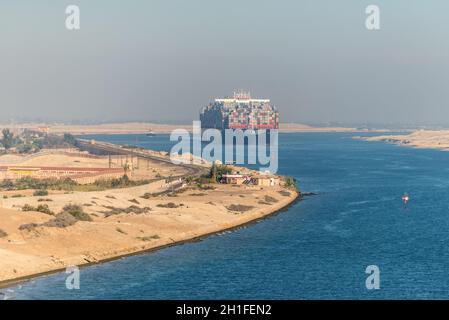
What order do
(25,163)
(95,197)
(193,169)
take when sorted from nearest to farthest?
1. (95,197)
2. (193,169)
3. (25,163)

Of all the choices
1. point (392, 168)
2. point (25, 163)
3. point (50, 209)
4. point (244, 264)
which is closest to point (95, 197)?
A: point (50, 209)

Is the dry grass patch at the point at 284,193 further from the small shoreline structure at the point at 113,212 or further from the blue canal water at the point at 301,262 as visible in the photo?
the blue canal water at the point at 301,262

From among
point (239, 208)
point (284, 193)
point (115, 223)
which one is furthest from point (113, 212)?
point (284, 193)

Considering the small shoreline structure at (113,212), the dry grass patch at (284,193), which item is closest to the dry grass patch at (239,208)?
the small shoreline structure at (113,212)

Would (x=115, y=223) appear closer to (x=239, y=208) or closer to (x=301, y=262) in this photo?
(x=239, y=208)

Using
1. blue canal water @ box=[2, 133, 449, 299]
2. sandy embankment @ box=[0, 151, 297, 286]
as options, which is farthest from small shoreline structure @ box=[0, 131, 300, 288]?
blue canal water @ box=[2, 133, 449, 299]
